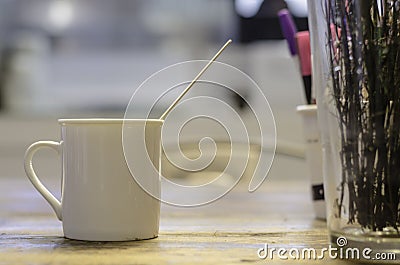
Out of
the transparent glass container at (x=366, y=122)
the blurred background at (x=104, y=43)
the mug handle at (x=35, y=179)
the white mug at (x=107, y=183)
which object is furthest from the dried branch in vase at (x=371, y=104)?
the blurred background at (x=104, y=43)

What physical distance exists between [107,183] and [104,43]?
2.25 metres

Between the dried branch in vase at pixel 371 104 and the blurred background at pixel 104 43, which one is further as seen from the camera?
the blurred background at pixel 104 43

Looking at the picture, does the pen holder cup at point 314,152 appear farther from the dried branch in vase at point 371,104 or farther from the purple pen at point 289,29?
the dried branch in vase at point 371,104

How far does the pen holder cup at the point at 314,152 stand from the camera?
A: 0.84 metres

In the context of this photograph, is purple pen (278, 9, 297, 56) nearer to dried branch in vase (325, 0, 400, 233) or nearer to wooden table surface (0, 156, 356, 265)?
wooden table surface (0, 156, 356, 265)

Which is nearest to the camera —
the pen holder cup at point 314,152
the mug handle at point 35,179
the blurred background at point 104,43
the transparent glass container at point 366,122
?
the transparent glass container at point 366,122

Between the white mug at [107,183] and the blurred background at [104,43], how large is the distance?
80.1 inches

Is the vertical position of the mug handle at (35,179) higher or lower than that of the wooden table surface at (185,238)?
higher

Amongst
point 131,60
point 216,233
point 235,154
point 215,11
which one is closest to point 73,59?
point 131,60

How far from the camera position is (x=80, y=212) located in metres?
0.61

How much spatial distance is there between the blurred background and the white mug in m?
2.03

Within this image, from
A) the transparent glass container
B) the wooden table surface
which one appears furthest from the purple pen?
the transparent glass container

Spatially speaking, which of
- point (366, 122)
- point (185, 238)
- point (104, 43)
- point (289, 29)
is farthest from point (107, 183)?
point (104, 43)

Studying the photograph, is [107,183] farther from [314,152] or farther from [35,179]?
[314,152]
